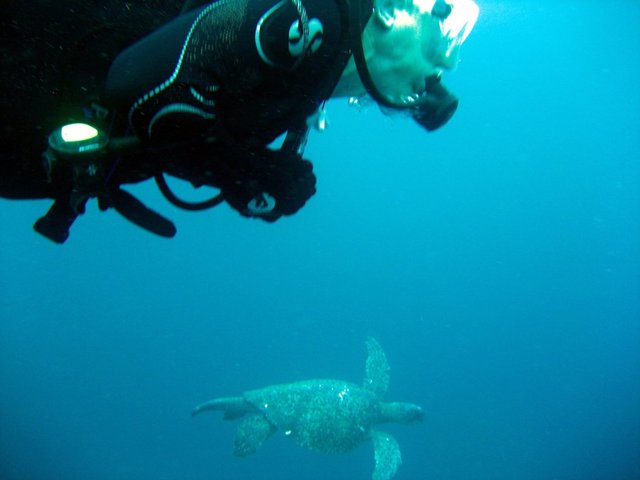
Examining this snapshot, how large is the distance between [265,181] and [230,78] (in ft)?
1.68

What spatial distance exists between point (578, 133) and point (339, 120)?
27690 mm

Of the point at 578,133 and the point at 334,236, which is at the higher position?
the point at 578,133

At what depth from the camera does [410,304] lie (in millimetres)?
41969

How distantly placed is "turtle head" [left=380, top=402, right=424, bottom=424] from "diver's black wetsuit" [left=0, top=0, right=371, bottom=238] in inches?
323

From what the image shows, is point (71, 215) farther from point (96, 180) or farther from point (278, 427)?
point (278, 427)

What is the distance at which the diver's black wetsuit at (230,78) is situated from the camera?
1.31 m

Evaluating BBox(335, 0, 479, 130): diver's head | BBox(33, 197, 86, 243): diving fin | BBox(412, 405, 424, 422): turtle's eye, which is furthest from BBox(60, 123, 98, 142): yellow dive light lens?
BBox(412, 405, 424, 422): turtle's eye

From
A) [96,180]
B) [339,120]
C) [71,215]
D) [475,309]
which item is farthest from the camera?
[475,309]

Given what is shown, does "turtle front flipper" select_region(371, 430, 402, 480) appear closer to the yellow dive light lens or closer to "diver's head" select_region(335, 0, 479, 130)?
"diver's head" select_region(335, 0, 479, 130)

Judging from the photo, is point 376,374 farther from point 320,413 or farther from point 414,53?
point 414,53

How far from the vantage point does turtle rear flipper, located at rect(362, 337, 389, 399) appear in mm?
9656

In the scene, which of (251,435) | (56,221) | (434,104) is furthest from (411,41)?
(251,435)

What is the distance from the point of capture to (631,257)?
2189 inches

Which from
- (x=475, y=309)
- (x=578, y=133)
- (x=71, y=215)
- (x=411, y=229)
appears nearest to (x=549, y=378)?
(x=475, y=309)
